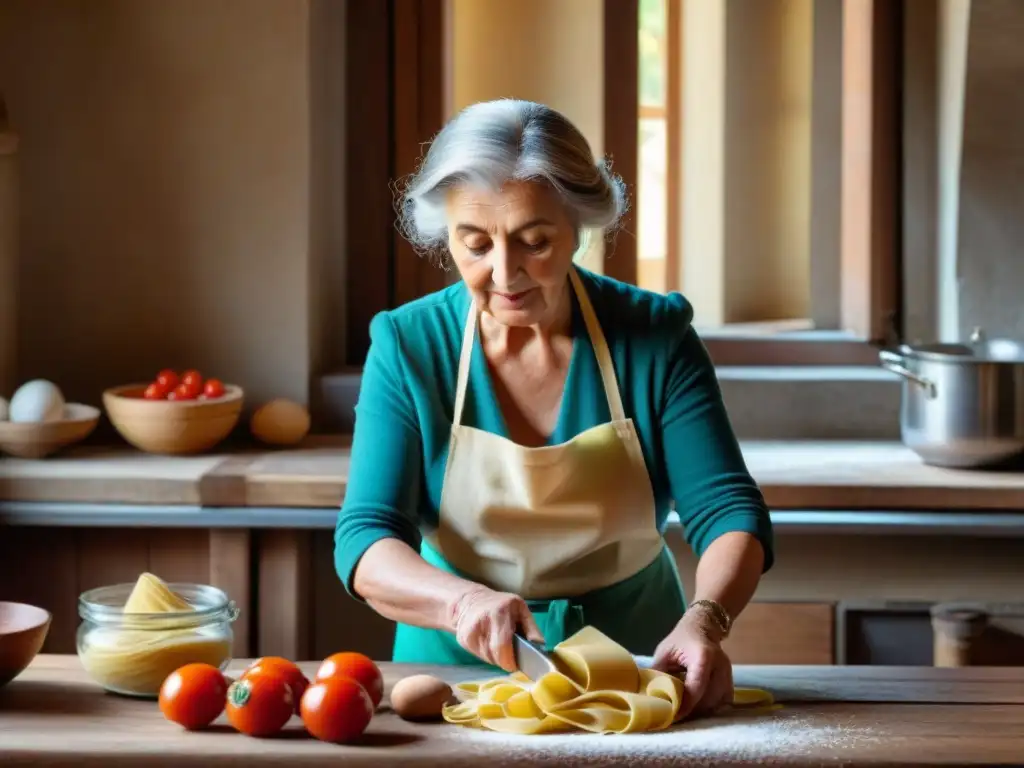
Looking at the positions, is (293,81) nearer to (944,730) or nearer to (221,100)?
(221,100)

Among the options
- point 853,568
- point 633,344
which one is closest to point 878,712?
point 633,344

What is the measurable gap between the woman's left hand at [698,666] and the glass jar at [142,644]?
1.74 ft

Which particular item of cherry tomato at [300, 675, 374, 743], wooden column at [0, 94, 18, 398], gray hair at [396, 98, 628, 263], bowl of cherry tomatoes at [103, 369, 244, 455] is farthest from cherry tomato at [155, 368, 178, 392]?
cherry tomato at [300, 675, 374, 743]

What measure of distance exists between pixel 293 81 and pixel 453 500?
1363 millimetres

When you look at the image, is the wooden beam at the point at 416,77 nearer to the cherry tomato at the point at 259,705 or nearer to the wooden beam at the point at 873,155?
the wooden beam at the point at 873,155

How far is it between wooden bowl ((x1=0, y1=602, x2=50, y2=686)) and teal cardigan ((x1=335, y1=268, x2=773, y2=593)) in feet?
1.37

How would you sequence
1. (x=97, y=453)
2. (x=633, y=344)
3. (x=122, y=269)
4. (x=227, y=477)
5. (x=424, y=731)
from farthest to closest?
(x=122, y=269)
(x=97, y=453)
(x=227, y=477)
(x=633, y=344)
(x=424, y=731)

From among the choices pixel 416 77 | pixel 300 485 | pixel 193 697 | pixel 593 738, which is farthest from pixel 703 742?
pixel 416 77

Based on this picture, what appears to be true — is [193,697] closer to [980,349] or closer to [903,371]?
[903,371]

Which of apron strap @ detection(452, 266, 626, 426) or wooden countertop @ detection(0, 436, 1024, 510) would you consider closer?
apron strap @ detection(452, 266, 626, 426)

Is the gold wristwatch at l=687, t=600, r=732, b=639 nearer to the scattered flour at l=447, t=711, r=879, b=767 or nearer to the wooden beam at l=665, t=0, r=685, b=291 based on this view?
the scattered flour at l=447, t=711, r=879, b=767

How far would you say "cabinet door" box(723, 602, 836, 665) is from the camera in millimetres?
2926

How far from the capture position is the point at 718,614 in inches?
73.1

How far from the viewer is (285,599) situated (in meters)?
2.85
